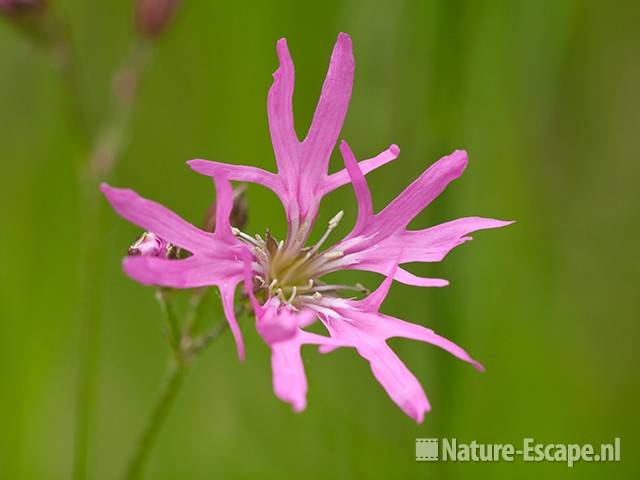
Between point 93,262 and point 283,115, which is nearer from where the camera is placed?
point 283,115

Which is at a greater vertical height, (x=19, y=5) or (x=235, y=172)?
(x=19, y=5)

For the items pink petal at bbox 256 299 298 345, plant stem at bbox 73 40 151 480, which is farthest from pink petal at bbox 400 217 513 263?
plant stem at bbox 73 40 151 480

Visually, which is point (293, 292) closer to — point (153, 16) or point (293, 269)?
point (293, 269)

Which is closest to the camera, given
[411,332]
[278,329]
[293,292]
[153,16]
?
[278,329]

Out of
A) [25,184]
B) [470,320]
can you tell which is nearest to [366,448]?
[470,320]

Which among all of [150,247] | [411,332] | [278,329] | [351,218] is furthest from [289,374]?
[351,218]

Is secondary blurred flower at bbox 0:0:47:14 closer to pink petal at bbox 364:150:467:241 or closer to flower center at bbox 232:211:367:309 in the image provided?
flower center at bbox 232:211:367:309

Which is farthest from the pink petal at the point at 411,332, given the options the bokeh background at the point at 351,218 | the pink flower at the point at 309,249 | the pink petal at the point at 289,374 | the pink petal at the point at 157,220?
the bokeh background at the point at 351,218

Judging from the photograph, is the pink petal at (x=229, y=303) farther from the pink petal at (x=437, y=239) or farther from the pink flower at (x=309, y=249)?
the pink petal at (x=437, y=239)
